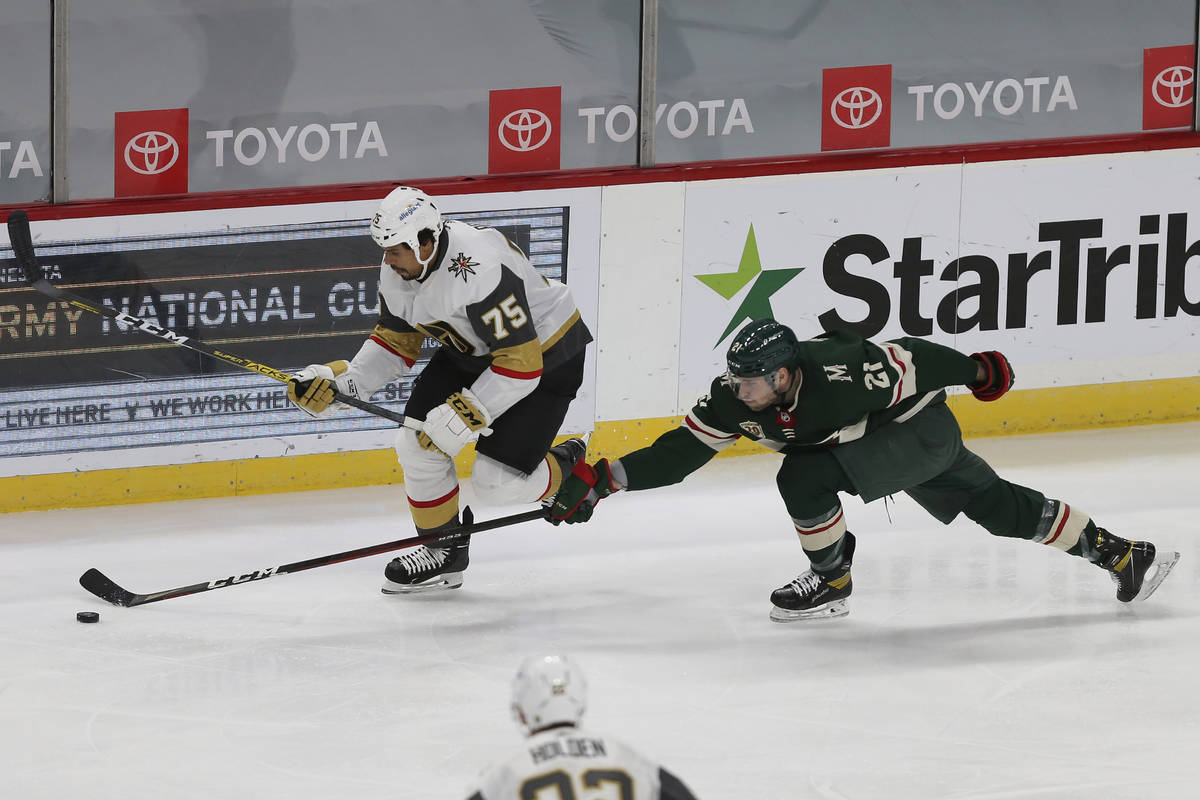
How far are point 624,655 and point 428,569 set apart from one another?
0.68 metres

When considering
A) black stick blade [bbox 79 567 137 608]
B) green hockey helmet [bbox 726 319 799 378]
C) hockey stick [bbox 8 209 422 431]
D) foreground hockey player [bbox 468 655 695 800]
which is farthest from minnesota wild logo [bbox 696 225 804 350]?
foreground hockey player [bbox 468 655 695 800]

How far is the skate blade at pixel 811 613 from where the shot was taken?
392 cm

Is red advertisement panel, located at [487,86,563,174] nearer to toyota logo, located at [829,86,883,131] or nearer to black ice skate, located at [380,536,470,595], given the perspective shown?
toyota logo, located at [829,86,883,131]

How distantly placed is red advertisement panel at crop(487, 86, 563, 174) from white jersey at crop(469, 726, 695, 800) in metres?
3.77

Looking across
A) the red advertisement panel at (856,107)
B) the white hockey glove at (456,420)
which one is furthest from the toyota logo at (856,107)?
the white hockey glove at (456,420)

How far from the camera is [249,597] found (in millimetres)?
4168

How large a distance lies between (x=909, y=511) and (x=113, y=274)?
2.42m

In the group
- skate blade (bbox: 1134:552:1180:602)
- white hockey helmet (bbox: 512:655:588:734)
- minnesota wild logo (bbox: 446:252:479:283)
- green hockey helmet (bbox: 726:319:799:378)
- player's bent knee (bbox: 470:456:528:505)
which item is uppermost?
minnesota wild logo (bbox: 446:252:479:283)

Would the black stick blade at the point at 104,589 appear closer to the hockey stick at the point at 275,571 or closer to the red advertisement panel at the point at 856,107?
the hockey stick at the point at 275,571

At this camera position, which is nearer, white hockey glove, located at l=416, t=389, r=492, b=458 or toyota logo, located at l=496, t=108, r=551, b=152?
white hockey glove, located at l=416, t=389, r=492, b=458

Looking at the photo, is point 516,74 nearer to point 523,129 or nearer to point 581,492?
point 523,129

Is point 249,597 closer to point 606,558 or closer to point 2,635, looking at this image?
point 2,635

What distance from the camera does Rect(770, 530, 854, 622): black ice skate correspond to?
3.91 m

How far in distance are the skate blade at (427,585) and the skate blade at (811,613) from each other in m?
0.81
